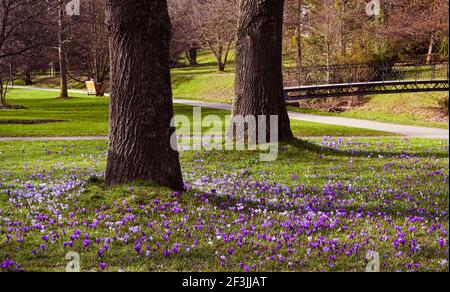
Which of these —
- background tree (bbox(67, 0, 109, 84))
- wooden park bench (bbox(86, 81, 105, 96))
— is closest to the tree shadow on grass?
background tree (bbox(67, 0, 109, 84))

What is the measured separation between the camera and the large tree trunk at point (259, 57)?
11344 millimetres

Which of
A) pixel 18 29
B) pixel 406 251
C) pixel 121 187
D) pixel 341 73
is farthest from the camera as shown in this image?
pixel 341 73

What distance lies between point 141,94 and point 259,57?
15.5 ft

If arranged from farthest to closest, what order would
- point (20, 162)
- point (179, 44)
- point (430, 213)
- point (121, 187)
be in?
point (179, 44) → point (20, 162) → point (121, 187) → point (430, 213)

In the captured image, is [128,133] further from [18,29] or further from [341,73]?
[341,73]

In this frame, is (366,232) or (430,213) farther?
(430,213)

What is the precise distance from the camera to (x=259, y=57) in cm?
1140

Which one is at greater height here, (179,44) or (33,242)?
(179,44)

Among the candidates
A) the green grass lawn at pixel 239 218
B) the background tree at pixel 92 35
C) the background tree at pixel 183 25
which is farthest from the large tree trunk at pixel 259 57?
the background tree at pixel 183 25

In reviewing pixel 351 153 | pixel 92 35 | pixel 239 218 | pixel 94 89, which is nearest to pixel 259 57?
pixel 351 153

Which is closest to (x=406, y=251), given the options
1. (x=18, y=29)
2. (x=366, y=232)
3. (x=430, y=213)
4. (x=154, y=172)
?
(x=366, y=232)

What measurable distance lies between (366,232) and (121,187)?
3210 millimetres

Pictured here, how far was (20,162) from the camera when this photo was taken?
12078 mm

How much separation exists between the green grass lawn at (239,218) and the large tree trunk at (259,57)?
1435 mm
